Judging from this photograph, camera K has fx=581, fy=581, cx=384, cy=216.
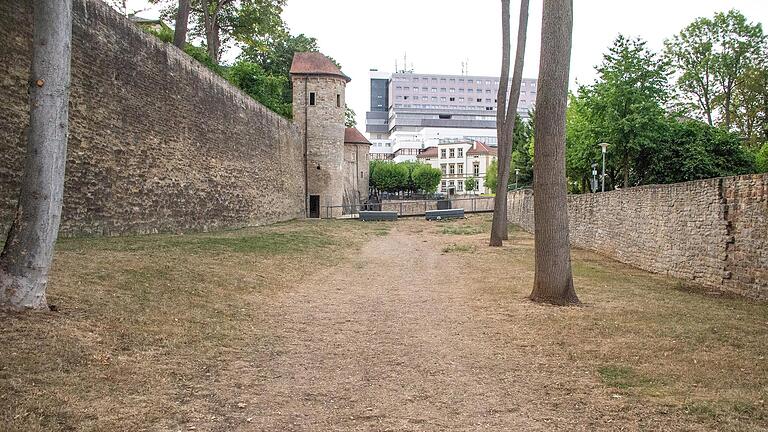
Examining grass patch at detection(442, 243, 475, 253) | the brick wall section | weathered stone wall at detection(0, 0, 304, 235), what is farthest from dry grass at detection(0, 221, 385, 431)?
grass patch at detection(442, 243, 475, 253)

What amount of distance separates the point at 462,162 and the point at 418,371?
8327 centimetres

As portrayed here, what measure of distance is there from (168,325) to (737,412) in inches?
201

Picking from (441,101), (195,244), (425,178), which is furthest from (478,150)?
(195,244)

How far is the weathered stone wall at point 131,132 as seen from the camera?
975 centimetres

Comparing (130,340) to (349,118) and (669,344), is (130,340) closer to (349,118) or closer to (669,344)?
(669,344)

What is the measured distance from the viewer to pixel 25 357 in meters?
4.29

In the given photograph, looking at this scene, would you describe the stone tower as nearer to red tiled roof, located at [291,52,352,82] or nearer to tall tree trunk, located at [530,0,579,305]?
red tiled roof, located at [291,52,352,82]

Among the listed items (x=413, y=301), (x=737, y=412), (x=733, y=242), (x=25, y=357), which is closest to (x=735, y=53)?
(x=733, y=242)

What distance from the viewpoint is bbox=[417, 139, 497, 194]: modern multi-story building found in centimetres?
8450

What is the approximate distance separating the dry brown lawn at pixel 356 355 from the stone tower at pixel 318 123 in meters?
25.3

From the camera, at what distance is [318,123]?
35219 millimetres

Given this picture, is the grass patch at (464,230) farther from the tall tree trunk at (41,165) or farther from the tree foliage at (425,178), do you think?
the tree foliage at (425,178)

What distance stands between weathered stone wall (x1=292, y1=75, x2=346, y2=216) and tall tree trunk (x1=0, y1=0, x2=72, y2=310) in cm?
2934

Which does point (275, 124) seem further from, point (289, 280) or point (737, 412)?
point (737, 412)
